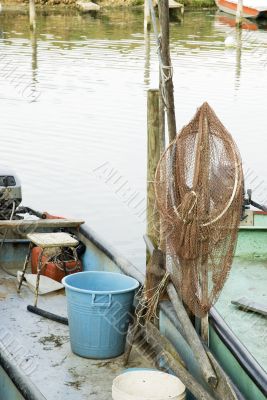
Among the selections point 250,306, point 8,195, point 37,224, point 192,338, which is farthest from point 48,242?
point 192,338

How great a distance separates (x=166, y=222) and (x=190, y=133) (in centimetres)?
70

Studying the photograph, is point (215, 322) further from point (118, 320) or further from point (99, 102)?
point (99, 102)

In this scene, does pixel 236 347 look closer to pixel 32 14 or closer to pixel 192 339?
pixel 192 339

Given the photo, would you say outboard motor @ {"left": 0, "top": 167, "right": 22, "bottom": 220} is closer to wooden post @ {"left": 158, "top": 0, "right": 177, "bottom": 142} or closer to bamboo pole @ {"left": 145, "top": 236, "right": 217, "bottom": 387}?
wooden post @ {"left": 158, "top": 0, "right": 177, "bottom": 142}

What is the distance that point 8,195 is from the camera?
31.4 feet

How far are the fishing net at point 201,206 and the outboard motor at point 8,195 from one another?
332cm

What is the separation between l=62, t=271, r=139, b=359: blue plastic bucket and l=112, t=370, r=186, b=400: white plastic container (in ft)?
3.00

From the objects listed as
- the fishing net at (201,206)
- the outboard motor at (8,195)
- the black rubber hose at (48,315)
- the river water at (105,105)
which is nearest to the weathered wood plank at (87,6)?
the river water at (105,105)

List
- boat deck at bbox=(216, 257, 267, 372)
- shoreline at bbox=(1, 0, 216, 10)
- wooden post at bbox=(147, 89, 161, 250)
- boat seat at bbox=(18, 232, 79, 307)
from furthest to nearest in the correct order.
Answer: shoreline at bbox=(1, 0, 216, 10), boat seat at bbox=(18, 232, 79, 307), wooden post at bbox=(147, 89, 161, 250), boat deck at bbox=(216, 257, 267, 372)

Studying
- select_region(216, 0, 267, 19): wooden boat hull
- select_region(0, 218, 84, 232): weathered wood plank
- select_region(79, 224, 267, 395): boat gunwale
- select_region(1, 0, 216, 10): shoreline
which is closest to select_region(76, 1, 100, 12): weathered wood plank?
select_region(1, 0, 216, 10): shoreline

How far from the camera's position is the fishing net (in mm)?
6234

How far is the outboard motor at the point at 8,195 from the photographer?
9531 millimetres

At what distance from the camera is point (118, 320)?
6.98 metres

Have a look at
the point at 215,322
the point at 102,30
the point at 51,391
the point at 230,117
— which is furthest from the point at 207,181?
the point at 102,30
